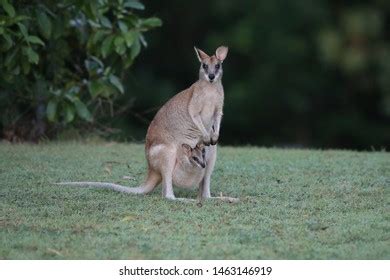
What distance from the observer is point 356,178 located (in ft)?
25.7

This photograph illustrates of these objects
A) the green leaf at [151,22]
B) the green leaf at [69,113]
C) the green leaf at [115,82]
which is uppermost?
the green leaf at [151,22]

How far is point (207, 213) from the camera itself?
660cm

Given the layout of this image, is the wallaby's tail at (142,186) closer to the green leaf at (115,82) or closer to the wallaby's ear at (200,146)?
the wallaby's ear at (200,146)

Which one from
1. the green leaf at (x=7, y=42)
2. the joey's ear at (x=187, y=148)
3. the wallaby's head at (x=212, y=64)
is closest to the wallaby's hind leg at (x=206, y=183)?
the joey's ear at (x=187, y=148)

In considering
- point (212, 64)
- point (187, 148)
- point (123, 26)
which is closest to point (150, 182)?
point (187, 148)

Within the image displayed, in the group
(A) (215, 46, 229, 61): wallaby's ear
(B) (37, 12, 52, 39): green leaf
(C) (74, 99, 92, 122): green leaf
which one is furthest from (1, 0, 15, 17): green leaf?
(A) (215, 46, 229, 61): wallaby's ear

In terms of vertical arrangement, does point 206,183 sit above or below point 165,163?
below

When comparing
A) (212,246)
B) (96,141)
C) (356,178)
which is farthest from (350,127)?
(212,246)

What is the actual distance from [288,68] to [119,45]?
9689mm

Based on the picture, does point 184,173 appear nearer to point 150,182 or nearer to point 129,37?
point 150,182

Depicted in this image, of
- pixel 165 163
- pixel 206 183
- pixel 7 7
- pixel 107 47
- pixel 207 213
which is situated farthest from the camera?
pixel 107 47

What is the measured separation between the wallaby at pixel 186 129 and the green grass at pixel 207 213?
Result: 0.22 metres

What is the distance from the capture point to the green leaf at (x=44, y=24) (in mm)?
9188

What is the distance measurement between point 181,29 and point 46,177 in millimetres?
12183
